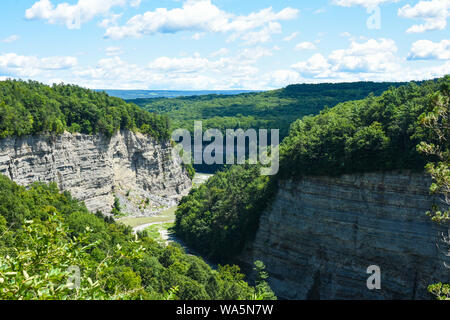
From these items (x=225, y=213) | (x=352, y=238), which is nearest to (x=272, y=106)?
(x=225, y=213)

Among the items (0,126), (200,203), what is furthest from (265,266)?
(0,126)

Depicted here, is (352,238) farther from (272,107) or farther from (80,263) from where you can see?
(272,107)

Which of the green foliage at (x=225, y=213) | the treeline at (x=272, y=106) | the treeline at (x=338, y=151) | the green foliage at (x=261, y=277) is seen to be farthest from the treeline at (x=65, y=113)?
the treeline at (x=272, y=106)

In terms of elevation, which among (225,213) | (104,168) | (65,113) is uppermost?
(65,113)

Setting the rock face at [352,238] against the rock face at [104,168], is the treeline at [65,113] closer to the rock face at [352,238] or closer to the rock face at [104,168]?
the rock face at [104,168]

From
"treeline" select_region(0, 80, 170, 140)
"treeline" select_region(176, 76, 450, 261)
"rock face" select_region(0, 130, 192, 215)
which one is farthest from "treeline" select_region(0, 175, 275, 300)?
"treeline" select_region(0, 80, 170, 140)
